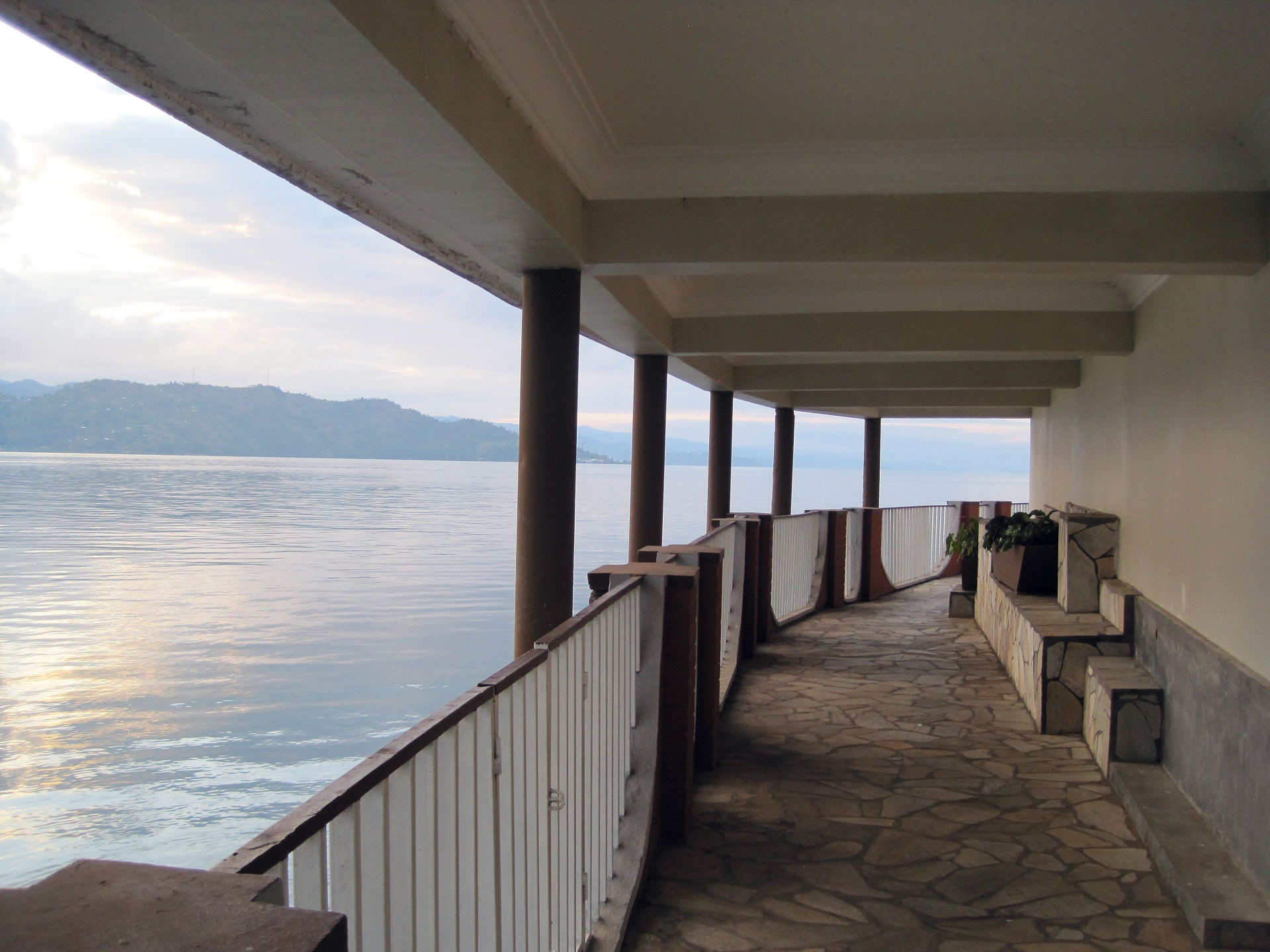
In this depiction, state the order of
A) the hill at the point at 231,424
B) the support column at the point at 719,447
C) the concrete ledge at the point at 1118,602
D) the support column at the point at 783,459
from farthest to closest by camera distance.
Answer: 1. the hill at the point at 231,424
2. the support column at the point at 783,459
3. the support column at the point at 719,447
4. the concrete ledge at the point at 1118,602

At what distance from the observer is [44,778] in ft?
43.5

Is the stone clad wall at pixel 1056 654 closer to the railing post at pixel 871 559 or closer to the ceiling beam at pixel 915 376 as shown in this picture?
the ceiling beam at pixel 915 376

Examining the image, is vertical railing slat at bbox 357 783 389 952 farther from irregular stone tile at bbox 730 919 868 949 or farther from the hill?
the hill

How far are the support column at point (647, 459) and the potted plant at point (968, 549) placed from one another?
13.9ft

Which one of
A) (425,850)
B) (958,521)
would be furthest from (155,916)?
(958,521)

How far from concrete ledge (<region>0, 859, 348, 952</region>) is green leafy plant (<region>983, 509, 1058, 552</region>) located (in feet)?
27.5

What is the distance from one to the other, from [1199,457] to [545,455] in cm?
368

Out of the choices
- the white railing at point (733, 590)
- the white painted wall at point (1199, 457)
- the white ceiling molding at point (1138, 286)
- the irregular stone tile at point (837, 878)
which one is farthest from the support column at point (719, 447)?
the irregular stone tile at point (837, 878)

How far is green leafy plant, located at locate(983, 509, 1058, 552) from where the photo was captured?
8516mm

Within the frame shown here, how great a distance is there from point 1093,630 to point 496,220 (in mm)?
4906

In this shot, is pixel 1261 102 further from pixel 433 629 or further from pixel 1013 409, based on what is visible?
pixel 433 629

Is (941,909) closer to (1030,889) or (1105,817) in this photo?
(1030,889)

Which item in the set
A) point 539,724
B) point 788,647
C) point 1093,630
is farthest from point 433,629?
point 539,724

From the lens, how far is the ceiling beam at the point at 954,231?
434cm
